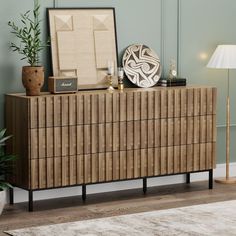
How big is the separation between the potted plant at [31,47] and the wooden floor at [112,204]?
892 mm

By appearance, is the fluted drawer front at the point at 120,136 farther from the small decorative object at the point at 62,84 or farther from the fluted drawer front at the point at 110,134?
the small decorative object at the point at 62,84

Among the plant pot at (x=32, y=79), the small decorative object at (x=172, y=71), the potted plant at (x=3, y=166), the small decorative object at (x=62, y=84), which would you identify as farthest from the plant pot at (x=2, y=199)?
the small decorative object at (x=172, y=71)

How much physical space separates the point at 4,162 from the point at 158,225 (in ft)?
4.35

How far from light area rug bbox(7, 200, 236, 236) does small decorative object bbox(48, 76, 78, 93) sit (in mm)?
1053

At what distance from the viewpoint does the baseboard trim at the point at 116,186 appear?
6.04 metres

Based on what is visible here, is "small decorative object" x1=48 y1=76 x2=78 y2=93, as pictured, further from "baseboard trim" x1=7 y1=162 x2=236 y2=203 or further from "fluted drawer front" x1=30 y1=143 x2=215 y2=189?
"baseboard trim" x1=7 y1=162 x2=236 y2=203

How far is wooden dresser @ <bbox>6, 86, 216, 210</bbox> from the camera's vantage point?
567cm

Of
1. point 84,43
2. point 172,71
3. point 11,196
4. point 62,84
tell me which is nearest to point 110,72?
point 84,43

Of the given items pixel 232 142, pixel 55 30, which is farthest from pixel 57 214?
pixel 232 142

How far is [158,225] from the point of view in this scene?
5.23m

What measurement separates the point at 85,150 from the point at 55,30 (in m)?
0.97

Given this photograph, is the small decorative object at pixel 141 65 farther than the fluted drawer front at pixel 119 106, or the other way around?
the small decorative object at pixel 141 65

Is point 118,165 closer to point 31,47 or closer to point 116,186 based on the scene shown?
point 116,186

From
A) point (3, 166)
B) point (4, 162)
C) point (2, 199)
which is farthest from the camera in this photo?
point (4, 162)
